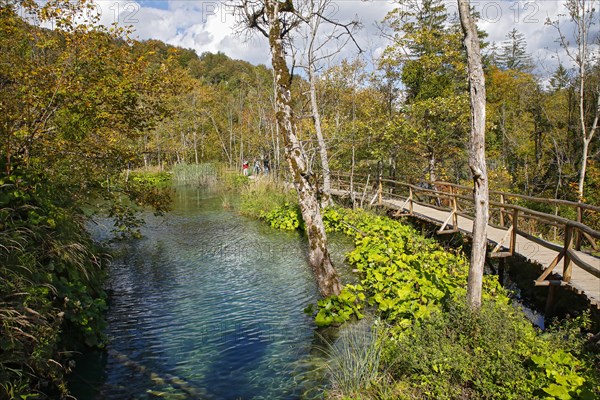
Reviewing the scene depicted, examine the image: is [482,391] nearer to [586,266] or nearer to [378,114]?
[586,266]

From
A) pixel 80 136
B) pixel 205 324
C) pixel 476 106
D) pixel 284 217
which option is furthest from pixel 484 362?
pixel 284 217

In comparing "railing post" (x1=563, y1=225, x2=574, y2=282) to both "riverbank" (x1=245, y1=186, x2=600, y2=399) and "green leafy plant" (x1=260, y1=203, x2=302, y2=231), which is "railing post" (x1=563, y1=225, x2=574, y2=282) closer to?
"riverbank" (x1=245, y1=186, x2=600, y2=399)

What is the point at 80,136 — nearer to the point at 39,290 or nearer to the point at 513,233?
the point at 39,290

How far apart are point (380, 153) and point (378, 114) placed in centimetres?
216

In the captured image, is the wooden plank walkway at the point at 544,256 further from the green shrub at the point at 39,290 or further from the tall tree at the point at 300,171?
the green shrub at the point at 39,290

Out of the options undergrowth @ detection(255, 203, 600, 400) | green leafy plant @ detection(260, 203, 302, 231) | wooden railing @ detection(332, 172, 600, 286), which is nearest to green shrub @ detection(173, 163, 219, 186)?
wooden railing @ detection(332, 172, 600, 286)

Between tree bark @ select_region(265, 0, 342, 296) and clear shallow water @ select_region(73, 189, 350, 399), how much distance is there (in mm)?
826

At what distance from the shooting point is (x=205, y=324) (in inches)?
260

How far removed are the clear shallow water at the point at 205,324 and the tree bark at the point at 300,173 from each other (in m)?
0.83

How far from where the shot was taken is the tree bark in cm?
683

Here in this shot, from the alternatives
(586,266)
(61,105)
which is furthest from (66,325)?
(586,266)

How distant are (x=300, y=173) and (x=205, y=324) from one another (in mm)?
3002

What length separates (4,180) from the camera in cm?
504

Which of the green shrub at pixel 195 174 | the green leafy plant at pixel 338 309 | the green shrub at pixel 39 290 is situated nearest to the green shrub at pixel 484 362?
the green leafy plant at pixel 338 309
